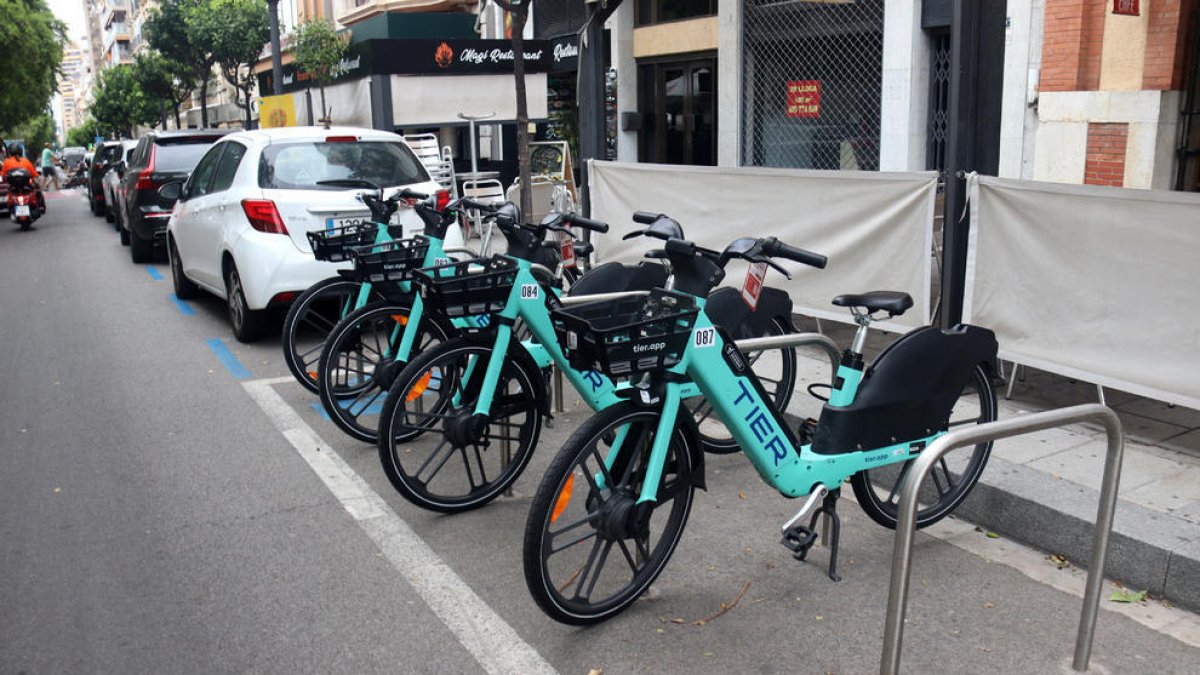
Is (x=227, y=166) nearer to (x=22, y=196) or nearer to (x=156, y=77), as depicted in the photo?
(x=22, y=196)

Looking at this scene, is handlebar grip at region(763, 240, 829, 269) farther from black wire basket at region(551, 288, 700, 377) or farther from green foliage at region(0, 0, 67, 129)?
green foliage at region(0, 0, 67, 129)

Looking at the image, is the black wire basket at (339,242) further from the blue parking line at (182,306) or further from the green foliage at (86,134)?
the green foliage at (86,134)

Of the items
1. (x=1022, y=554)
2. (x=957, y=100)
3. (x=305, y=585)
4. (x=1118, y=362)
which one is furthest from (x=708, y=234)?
(x=305, y=585)

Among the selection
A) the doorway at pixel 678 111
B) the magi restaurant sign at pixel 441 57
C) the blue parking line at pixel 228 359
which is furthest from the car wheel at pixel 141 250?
the doorway at pixel 678 111

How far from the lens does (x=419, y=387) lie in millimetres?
4996

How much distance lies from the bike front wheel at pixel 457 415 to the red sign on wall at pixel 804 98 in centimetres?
944

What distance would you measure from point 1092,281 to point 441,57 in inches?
602

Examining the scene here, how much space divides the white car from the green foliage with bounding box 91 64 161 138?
6103 centimetres

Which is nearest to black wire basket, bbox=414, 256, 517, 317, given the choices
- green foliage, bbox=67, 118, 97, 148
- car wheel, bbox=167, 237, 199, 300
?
car wheel, bbox=167, 237, 199, 300

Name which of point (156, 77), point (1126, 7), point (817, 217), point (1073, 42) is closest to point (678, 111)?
point (1073, 42)

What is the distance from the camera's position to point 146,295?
12.2 m

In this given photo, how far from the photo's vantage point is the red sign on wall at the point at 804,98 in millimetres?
13617

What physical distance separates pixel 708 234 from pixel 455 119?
12.2 metres

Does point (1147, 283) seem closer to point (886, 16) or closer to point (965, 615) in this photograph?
point (965, 615)
